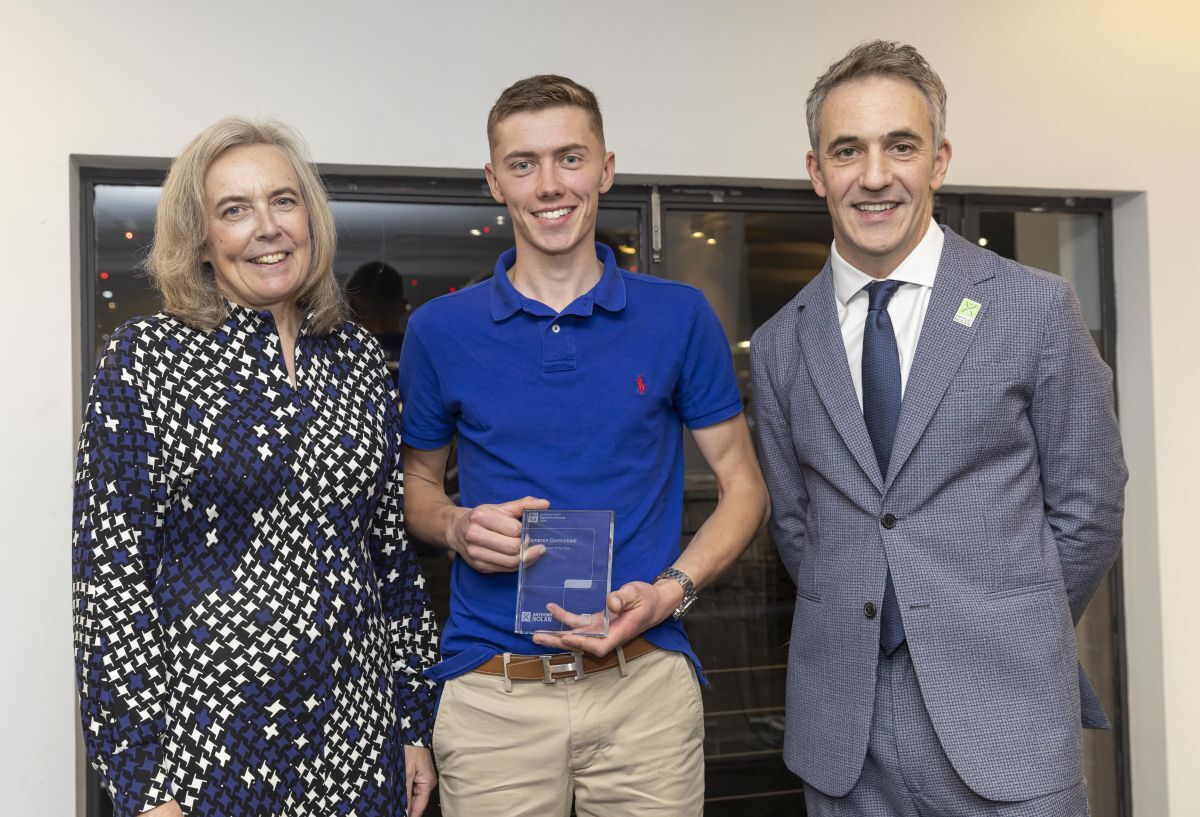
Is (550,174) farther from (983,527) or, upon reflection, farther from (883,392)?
(983,527)

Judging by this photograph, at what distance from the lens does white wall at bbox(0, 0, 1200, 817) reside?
2.71 m

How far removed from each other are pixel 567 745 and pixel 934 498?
0.84 m

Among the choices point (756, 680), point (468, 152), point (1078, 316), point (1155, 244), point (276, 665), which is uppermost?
point (468, 152)

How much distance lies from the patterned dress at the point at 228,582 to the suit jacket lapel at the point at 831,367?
0.84m

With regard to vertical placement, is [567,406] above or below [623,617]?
above

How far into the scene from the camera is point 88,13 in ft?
9.02

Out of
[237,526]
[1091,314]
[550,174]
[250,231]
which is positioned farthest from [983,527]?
[1091,314]

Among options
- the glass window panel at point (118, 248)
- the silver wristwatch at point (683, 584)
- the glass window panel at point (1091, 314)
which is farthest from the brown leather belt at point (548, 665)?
the glass window panel at point (1091, 314)

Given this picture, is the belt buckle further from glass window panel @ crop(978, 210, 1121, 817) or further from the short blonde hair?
glass window panel @ crop(978, 210, 1121, 817)

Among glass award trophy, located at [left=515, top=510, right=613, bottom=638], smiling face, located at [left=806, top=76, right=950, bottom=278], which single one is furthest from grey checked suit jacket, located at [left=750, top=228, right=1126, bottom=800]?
glass award trophy, located at [left=515, top=510, right=613, bottom=638]

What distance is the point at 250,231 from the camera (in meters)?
1.93

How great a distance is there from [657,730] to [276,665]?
0.75 metres

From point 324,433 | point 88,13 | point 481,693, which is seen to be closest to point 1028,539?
point 481,693

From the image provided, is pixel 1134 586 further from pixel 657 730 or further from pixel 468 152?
pixel 468 152
